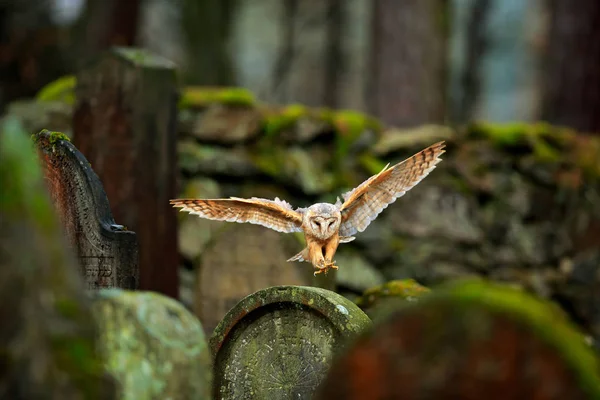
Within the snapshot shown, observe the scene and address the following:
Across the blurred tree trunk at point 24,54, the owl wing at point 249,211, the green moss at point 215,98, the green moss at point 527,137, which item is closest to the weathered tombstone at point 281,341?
the owl wing at point 249,211

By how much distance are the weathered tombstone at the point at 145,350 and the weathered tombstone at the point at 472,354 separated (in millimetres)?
746

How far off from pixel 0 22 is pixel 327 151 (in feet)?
28.2

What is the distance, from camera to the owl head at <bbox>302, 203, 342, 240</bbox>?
497cm

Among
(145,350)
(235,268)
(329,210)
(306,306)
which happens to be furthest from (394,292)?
(145,350)

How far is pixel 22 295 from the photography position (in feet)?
9.02

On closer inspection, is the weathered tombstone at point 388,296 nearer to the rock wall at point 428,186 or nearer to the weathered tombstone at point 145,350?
the weathered tombstone at point 145,350

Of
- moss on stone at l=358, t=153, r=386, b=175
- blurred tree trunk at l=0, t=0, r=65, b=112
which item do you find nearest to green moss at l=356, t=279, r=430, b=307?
moss on stone at l=358, t=153, r=386, b=175

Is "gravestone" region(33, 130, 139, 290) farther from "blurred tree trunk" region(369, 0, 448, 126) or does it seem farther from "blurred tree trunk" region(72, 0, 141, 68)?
"blurred tree trunk" region(369, 0, 448, 126)

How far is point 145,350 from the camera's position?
→ 318 centimetres

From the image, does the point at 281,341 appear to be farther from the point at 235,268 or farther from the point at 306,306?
the point at 235,268

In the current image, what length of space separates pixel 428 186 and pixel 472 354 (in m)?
7.19

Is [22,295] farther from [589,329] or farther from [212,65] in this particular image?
[212,65]

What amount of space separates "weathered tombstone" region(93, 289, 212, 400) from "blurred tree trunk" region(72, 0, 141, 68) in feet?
26.9

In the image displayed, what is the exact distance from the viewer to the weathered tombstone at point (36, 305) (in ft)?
8.86
